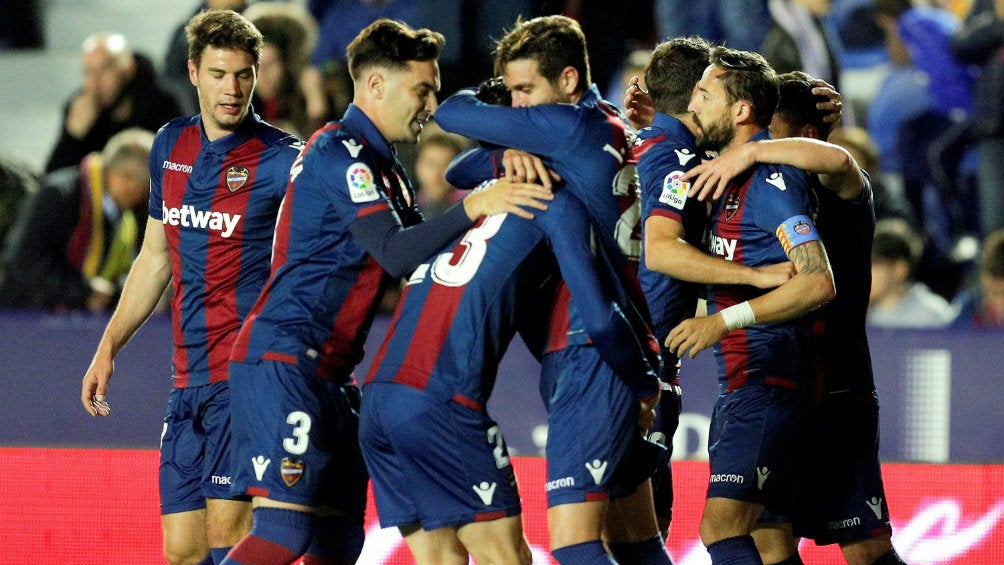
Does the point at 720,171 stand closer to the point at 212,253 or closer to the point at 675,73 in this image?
the point at 675,73

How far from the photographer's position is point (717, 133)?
4.67m

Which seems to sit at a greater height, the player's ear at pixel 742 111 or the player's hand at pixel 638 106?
the player's ear at pixel 742 111

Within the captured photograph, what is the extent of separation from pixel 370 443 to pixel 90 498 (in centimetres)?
239

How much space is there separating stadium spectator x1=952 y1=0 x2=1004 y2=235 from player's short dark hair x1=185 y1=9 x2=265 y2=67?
540 cm

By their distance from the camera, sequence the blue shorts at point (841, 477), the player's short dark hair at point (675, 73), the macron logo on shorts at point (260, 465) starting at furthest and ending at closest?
the blue shorts at point (841, 477) < the player's short dark hair at point (675, 73) < the macron logo on shorts at point (260, 465)

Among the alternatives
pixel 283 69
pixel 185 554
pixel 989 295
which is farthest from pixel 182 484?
pixel 989 295

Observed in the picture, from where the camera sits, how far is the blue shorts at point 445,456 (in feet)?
13.2

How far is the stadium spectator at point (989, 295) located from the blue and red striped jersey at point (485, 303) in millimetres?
4436

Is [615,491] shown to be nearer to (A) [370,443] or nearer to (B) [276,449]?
(A) [370,443]

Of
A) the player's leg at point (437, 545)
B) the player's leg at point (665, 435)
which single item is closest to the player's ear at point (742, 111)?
the player's leg at point (665, 435)

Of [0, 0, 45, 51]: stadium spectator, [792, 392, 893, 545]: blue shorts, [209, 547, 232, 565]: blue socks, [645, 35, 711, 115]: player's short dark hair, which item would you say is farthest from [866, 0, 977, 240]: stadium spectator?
[0, 0, 45, 51]: stadium spectator

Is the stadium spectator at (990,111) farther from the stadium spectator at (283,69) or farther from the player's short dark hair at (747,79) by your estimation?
the player's short dark hair at (747,79)

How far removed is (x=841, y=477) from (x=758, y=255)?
86 centimetres

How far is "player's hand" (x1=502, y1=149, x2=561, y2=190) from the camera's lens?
4.22 meters
